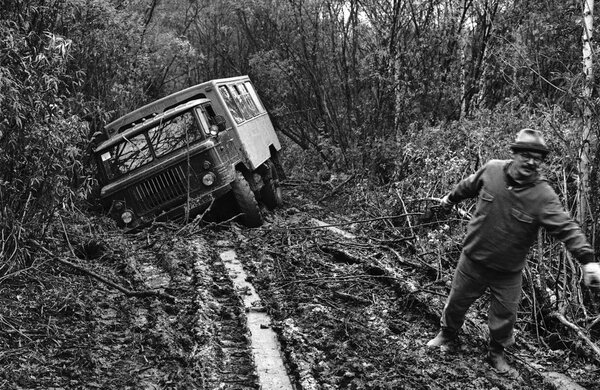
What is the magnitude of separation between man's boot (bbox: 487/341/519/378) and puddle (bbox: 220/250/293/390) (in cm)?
153

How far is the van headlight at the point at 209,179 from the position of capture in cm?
929

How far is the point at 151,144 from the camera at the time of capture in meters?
9.40

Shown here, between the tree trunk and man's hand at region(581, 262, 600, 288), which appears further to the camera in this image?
the tree trunk

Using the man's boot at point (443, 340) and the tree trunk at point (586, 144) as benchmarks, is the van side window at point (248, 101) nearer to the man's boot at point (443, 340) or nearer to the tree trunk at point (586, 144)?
the tree trunk at point (586, 144)

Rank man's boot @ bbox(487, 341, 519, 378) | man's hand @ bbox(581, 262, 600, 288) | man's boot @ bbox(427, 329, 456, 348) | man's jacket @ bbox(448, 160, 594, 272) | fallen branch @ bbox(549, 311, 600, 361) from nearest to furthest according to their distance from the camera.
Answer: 1. man's hand @ bbox(581, 262, 600, 288)
2. man's jacket @ bbox(448, 160, 594, 272)
3. man's boot @ bbox(487, 341, 519, 378)
4. fallen branch @ bbox(549, 311, 600, 361)
5. man's boot @ bbox(427, 329, 456, 348)

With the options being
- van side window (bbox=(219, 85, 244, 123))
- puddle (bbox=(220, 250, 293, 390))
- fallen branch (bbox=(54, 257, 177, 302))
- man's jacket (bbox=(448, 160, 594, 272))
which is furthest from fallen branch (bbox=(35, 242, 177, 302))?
van side window (bbox=(219, 85, 244, 123))

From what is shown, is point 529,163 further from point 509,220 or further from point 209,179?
point 209,179

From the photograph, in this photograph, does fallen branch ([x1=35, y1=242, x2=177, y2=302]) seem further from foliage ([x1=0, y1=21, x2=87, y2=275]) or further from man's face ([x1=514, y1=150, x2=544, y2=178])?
man's face ([x1=514, y1=150, x2=544, y2=178])

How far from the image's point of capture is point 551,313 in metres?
5.23

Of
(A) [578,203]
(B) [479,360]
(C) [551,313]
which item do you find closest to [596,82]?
(A) [578,203]

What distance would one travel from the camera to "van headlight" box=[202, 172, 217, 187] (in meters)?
9.29

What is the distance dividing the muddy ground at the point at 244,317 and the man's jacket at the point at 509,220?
2.79ft

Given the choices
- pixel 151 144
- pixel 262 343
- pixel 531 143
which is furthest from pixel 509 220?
pixel 151 144

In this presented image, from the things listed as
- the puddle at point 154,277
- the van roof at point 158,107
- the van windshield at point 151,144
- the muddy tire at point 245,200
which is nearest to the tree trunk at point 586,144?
the puddle at point 154,277
